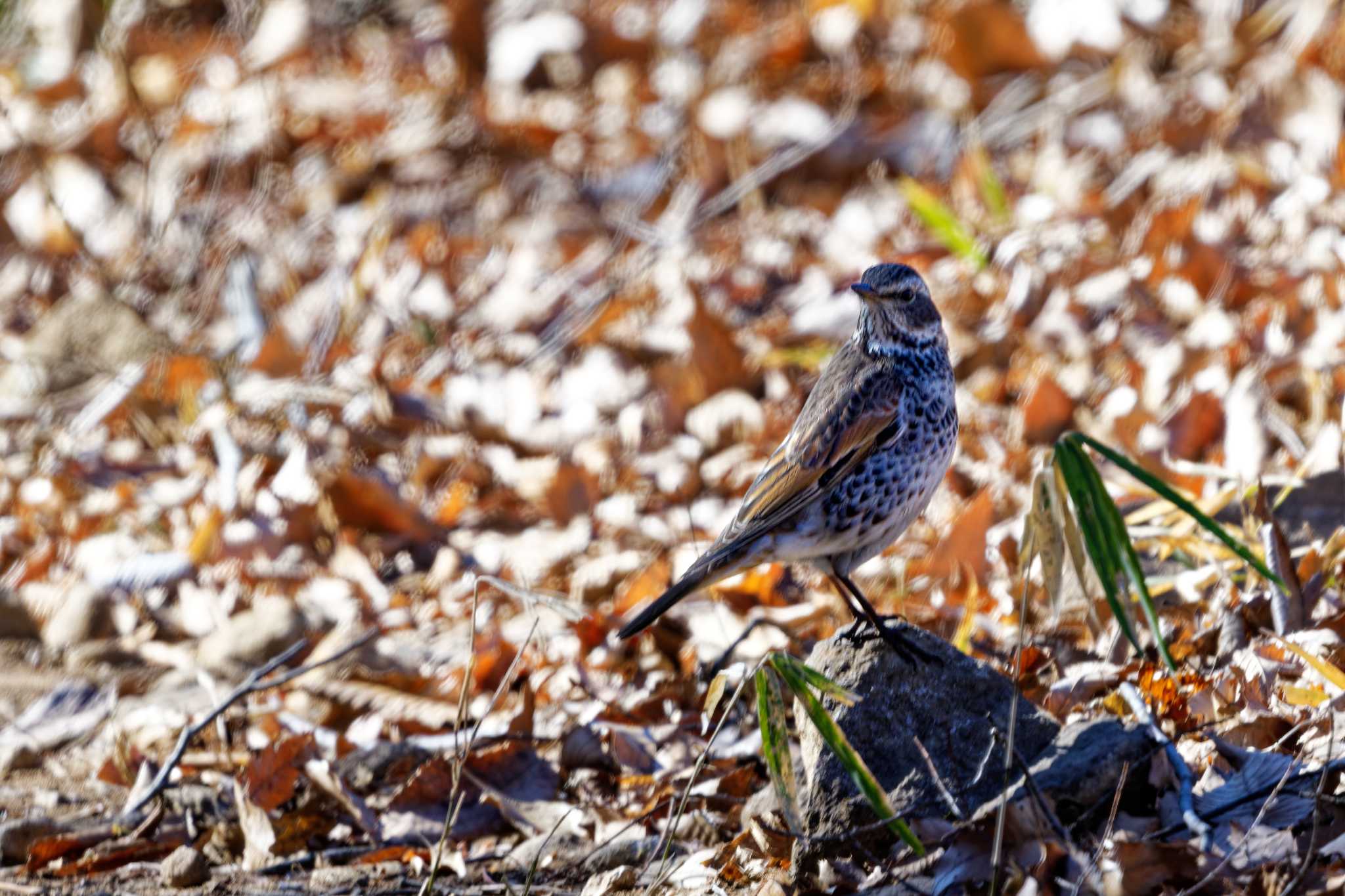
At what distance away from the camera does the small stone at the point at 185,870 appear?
4141 millimetres

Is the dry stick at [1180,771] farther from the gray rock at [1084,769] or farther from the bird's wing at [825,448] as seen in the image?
the bird's wing at [825,448]

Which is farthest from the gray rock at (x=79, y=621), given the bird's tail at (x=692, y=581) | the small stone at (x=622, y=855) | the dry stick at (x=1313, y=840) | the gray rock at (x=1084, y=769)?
the dry stick at (x=1313, y=840)

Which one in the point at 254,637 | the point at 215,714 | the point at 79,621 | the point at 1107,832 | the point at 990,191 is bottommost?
the point at 79,621

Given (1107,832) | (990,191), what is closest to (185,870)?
(1107,832)

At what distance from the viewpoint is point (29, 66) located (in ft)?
37.4

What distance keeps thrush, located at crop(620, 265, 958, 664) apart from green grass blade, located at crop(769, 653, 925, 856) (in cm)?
85

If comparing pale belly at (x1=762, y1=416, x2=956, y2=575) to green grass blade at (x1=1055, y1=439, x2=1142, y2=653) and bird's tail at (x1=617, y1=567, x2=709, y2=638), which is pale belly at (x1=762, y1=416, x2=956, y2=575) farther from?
green grass blade at (x1=1055, y1=439, x2=1142, y2=653)

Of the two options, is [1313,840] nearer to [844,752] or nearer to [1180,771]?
[1180,771]

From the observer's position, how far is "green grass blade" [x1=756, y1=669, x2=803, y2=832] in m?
3.20

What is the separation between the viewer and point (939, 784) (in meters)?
3.14

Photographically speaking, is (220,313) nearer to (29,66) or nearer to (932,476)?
(29,66)

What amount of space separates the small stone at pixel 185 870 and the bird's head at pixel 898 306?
2379 millimetres

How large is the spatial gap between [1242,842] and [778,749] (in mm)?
934

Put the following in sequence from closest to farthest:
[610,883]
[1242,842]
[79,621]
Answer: [1242,842] → [610,883] → [79,621]
